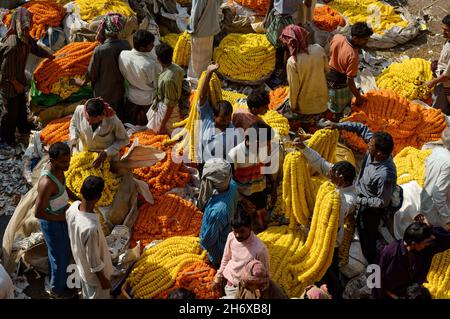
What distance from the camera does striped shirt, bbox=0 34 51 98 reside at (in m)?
7.19

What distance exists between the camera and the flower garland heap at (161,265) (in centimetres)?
559

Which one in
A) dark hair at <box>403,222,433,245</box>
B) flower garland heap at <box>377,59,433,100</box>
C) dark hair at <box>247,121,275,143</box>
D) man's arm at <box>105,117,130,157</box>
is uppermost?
dark hair at <box>403,222,433,245</box>

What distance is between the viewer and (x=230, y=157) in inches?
238

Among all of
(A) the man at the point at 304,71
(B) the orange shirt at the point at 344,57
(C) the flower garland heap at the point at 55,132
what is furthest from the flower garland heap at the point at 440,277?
(C) the flower garland heap at the point at 55,132

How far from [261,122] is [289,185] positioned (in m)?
0.71

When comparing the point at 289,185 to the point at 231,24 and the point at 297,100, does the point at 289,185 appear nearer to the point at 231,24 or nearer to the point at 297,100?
the point at 297,100

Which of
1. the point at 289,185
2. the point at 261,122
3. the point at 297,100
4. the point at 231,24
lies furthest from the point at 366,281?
the point at 231,24

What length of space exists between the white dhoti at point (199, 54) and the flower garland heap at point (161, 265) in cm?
316

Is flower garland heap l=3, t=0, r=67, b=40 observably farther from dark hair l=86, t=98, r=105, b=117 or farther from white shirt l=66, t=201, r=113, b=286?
white shirt l=66, t=201, r=113, b=286

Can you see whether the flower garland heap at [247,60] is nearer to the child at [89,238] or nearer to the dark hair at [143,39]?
the dark hair at [143,39]

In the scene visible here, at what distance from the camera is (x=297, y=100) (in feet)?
23.9

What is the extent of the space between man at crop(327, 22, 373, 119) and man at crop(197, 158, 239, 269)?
245 centimetres

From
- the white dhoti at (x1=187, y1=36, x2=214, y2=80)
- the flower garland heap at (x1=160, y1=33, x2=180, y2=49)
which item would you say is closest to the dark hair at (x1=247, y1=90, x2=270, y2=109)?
the white dhoti at (x1=187, y1=36, x2=214, y2=80)

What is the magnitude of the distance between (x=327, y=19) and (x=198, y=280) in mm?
5059
